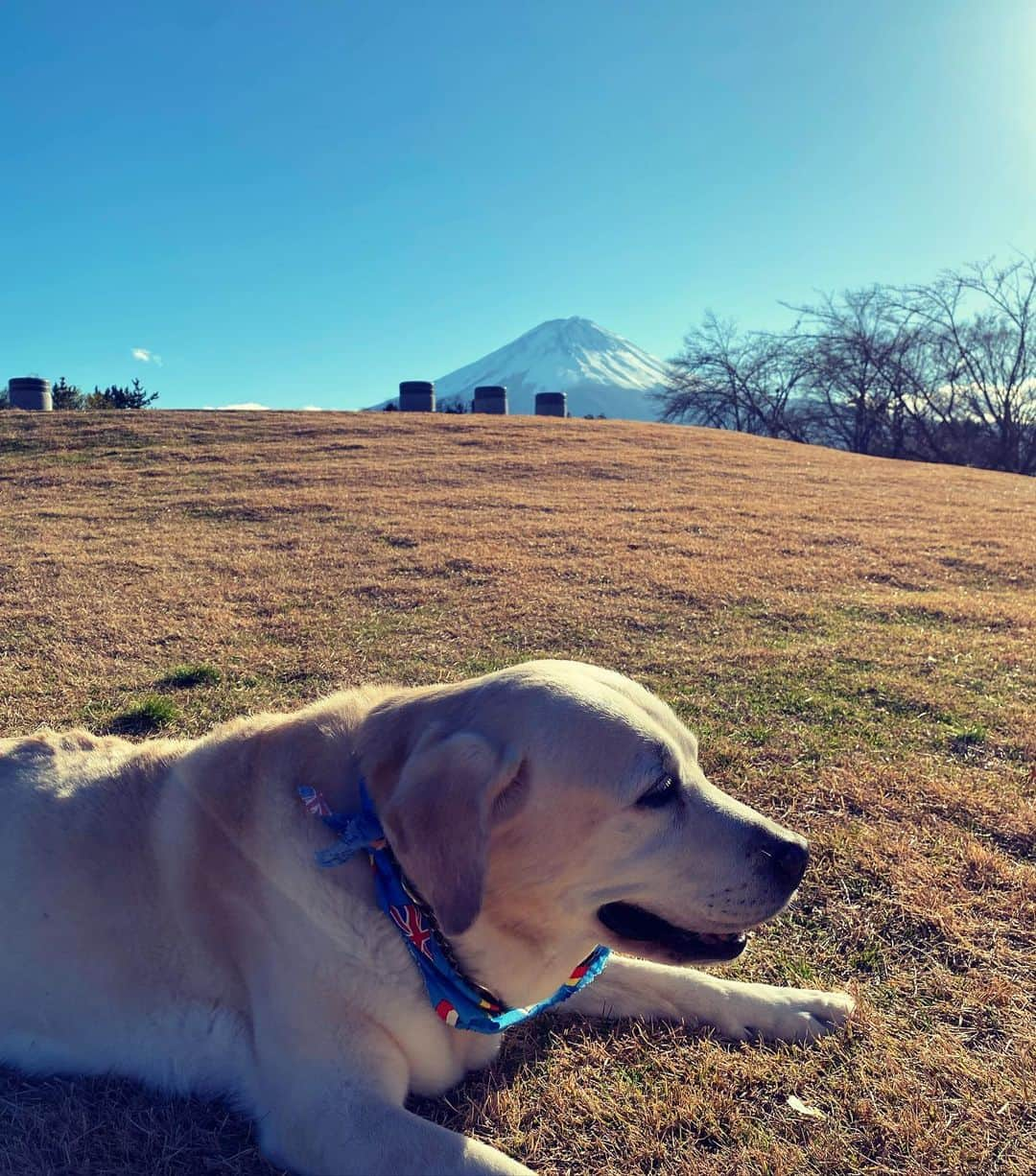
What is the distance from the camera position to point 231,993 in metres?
2.06

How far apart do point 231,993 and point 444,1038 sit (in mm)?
553

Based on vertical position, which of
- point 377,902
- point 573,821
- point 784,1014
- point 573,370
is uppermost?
point 573,370

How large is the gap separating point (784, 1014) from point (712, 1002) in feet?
0.63

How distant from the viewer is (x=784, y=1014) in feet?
7.29

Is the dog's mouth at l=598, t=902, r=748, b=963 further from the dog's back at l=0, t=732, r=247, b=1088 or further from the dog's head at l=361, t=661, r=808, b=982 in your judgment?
the dog's back at l=0, t=732, r=247, b=1088

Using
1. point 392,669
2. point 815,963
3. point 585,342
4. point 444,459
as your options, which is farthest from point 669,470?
point 585,342

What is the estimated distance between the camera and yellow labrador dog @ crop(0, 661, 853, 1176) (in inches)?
70.8

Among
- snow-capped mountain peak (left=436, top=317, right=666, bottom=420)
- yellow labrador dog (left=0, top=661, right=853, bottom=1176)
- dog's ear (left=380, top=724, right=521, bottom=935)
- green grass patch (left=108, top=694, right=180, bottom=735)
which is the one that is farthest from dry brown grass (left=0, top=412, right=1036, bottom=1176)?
snow-capped mountain peak (left=436, top=317, right=666, bottom=420)

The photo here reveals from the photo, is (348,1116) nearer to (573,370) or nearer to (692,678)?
(692,678)

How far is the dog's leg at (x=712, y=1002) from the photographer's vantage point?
2.21 meters

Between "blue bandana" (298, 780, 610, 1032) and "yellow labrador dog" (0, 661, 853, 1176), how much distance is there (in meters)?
0.02

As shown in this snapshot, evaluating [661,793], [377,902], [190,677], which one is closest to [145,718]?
[190,677]

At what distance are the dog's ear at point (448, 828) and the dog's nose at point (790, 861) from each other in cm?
76

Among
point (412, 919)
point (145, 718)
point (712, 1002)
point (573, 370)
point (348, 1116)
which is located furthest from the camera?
point (573, 370)
